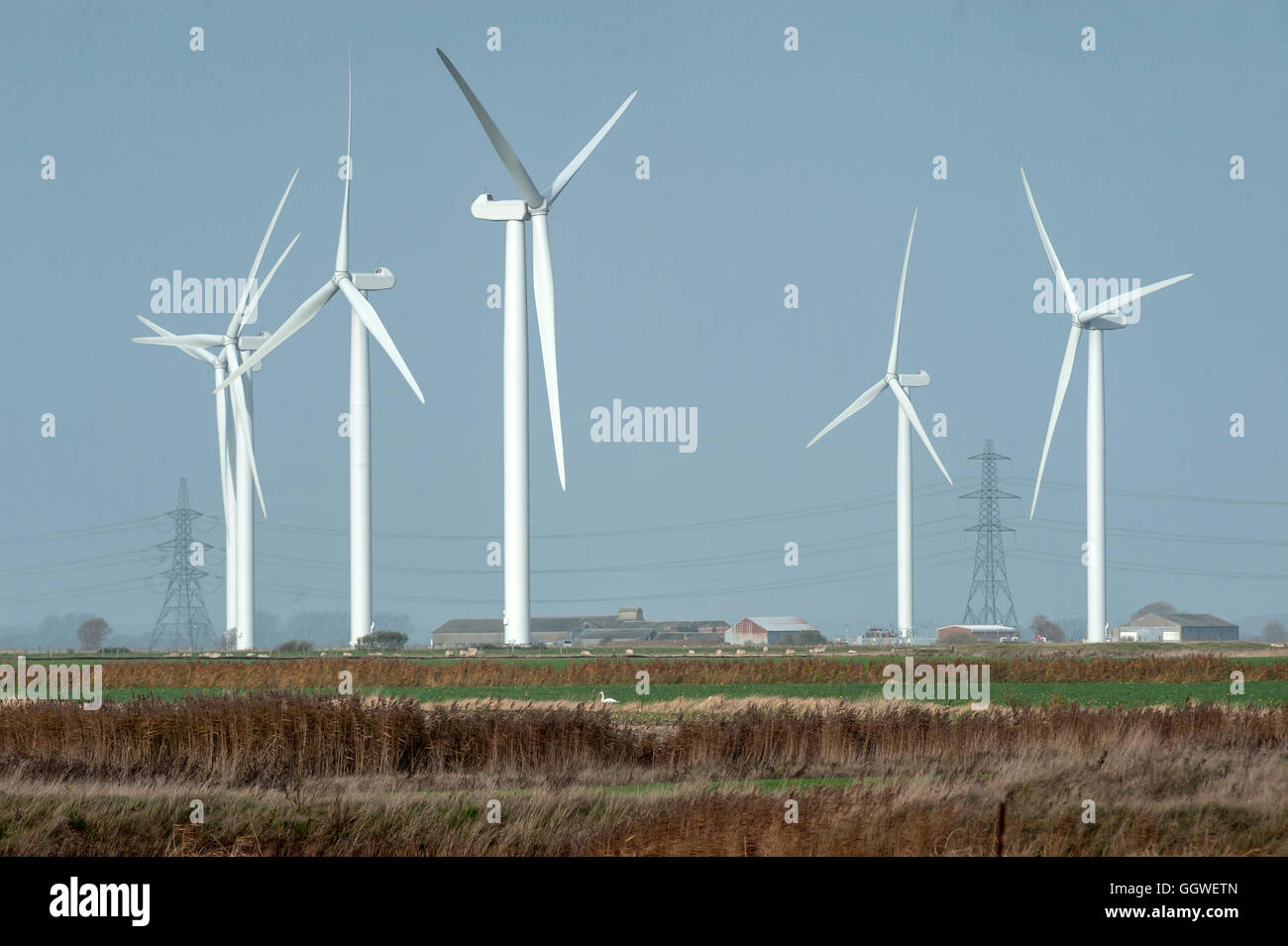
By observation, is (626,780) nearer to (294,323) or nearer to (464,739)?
(464,739)

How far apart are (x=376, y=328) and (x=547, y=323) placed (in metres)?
11.8

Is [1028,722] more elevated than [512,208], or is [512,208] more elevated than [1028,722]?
[512,208]

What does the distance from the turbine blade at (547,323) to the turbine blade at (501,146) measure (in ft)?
8.36

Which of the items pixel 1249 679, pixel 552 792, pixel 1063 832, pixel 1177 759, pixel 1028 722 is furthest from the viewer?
pixel 1249 679

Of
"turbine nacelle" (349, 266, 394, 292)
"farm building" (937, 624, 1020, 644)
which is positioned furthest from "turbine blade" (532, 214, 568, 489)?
"farm building" (937, 624, 1020, 644)

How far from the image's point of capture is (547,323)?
246 feet

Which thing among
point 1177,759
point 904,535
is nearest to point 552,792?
point 1177,759

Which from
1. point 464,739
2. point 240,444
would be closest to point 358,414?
point 240,444

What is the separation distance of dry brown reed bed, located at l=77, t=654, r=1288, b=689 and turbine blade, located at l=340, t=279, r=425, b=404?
13.4 m

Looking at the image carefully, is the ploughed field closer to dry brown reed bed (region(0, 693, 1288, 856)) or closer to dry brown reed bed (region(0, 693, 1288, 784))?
dry brown reed bed (region(0, 693, 1288, 784))

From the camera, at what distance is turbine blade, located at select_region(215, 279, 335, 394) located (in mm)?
83938
